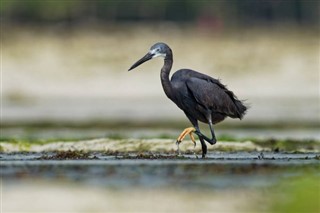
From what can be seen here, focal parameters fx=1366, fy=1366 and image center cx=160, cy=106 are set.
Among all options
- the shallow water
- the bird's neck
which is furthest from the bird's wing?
the shallow water

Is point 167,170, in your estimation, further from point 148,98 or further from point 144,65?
point 144,65

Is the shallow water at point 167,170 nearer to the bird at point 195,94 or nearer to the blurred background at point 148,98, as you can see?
the blurred background at point 148,98

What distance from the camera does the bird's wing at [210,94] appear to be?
1917 centimetres

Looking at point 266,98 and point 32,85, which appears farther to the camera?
point 32,85

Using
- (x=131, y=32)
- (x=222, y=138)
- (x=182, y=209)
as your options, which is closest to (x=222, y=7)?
(x=131, y=32)

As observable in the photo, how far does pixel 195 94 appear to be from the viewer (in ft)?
62.8

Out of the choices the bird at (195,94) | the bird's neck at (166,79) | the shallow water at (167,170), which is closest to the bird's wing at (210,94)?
the bird at (195,94)

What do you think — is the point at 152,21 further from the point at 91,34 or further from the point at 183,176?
the point at 183,176

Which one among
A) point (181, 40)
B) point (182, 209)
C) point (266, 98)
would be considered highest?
point (181, 40)

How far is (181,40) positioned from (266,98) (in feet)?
56.2

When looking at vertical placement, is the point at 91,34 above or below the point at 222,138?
above

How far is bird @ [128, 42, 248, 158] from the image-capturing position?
63.0 feet

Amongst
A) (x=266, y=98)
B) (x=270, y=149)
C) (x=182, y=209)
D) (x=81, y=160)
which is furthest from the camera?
(x=266, y=98)

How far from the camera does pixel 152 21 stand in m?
75.4
